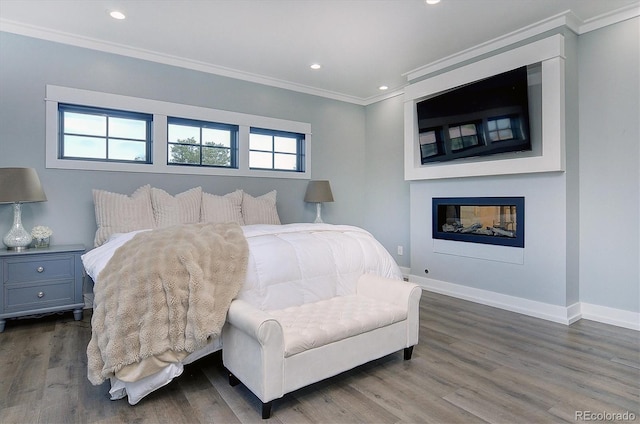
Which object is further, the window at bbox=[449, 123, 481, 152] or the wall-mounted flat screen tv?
the window at bbox=[449, 123, 481, 152]

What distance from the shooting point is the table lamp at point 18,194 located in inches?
117

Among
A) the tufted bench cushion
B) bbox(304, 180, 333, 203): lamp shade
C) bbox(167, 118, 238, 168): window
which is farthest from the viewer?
bbox(304, 180, 333, 203): lamp shade

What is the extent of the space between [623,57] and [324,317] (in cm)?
333

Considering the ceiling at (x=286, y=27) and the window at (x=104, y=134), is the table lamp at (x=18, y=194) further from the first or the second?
the ceiling at (x=286, y=27)

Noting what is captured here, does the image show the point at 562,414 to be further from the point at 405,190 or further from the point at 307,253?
the point at 405,190

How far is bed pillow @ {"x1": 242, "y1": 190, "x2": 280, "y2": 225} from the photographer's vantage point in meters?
4.18

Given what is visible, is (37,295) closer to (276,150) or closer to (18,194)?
(18,194)

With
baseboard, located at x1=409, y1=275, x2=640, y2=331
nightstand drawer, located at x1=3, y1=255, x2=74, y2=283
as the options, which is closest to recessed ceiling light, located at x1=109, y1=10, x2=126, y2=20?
nightstand drawer, located at x1=3, y1=255, x2=74, y2=283

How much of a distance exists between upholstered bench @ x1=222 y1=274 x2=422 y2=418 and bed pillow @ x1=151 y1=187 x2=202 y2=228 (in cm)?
191

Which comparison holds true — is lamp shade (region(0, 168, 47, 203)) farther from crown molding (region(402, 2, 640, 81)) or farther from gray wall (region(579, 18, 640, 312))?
gray wall (region(579, 18, 640, 312))

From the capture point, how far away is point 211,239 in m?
2.12

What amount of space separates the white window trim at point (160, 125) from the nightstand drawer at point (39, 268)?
914mm

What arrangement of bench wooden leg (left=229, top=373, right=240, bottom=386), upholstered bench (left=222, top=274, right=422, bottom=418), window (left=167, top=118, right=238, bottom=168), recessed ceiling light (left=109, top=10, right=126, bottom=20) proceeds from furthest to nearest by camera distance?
window (left=167, top=118, right=238, bottom=168) → recessed ceiling light (left=109, top=10, right=126, bottom=20) → bench wooden leg (left=229, top=373, right=240, bottom=386) → upholstered bench (left=222, top=274, right=422, bottom=418)

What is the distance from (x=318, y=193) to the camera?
16.0ft
